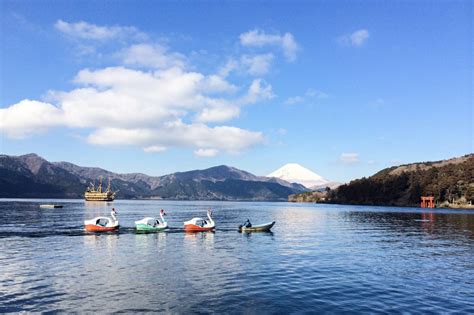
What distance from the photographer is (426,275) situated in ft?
128

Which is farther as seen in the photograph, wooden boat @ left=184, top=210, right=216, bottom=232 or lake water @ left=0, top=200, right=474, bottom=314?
wooden boat @ left=184, top=210, right=216, bottom=232

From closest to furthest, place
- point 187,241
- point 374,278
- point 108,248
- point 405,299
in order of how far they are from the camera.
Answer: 1. point 405,299
2. point 374,278
3. point 108,248
4. point 187,241

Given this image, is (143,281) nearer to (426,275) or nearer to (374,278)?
(374,278)

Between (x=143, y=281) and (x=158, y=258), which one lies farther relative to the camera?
(x=158, y=258)

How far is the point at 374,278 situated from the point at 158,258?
25.6 metres

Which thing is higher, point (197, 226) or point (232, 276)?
point (197, 226)

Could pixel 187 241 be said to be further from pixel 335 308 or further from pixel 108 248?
pixel 335 308

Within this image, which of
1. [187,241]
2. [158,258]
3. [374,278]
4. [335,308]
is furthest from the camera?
[187,241]

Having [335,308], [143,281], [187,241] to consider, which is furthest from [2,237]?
[335,308]

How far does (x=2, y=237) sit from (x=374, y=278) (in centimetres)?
6206

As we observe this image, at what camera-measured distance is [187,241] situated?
214ft

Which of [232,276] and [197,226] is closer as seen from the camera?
[232,276]

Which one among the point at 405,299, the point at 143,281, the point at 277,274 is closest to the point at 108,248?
the point at 143,281

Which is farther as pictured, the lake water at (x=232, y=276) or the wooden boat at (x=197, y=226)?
the wooden boat at (x=197, y=226)
